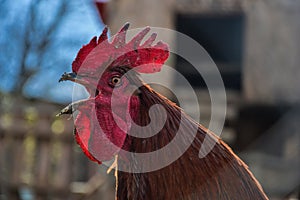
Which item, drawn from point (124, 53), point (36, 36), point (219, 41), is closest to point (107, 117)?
point (124, 53)

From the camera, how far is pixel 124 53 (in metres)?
2.13

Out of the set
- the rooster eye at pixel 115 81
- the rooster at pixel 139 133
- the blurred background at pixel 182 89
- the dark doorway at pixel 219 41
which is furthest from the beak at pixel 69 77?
the dark doorway at pixel 219 41

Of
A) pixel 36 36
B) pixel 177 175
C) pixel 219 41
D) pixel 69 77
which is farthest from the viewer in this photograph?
pixel 219 41

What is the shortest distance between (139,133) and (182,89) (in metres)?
6.29

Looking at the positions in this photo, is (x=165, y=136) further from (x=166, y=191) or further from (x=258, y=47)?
(x=258, y=47)

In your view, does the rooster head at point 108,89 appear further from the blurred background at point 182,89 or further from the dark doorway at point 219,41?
the dark doorway at point 219,41

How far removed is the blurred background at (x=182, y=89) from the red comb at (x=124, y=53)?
3084 millimetres

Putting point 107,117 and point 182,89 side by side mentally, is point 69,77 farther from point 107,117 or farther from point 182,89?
point 182,89

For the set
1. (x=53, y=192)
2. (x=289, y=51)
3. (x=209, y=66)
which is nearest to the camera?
(x=53, y=192)

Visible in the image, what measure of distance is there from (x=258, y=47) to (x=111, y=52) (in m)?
6.21

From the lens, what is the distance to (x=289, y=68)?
26.3 ft

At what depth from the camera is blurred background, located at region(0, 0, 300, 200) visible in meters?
6.06

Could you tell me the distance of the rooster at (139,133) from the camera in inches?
80.3

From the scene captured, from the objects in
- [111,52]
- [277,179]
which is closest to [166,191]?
[111,52]
